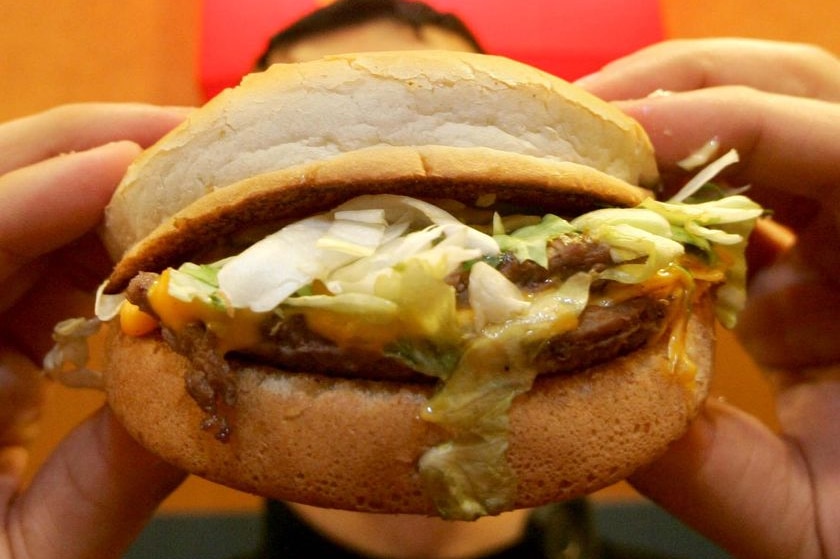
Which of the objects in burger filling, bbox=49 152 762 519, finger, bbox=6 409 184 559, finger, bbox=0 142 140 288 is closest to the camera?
burger filling, bbox=49 152 762 519

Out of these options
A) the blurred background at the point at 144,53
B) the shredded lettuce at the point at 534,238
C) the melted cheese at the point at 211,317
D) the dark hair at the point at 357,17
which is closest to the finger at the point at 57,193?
the melted cheese at the point at 211,317

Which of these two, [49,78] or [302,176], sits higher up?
[302,176]

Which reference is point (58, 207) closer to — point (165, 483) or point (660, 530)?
point (165, 483)

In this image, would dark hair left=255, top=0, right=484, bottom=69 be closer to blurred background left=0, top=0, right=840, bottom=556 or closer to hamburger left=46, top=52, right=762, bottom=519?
blurred background left=0, top=0, right=840, bottom=556

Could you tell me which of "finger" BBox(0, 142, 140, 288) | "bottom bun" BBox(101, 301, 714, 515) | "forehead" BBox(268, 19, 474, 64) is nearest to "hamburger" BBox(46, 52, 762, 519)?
"bottom bun" BBox(101, 301, 714, 515)

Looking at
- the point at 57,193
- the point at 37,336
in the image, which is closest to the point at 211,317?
the point at 57,193

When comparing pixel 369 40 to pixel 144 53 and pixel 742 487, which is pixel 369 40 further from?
pixel 144 53

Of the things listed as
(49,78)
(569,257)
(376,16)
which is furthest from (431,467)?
(49,78)
